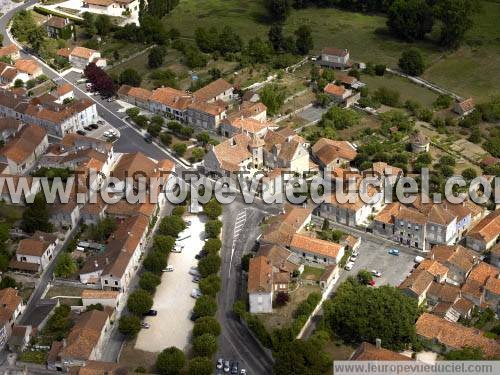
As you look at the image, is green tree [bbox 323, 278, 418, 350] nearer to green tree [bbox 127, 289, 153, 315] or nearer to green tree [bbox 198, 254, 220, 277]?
green tree [bbox 198, 254, 220, 277]

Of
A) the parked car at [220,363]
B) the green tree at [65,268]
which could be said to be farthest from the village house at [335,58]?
the parked car at [220,363]

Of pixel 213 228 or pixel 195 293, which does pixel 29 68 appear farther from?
pixel 195 293

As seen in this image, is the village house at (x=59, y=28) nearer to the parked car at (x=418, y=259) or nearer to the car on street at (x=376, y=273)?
the car on street at (x=376, y=273)

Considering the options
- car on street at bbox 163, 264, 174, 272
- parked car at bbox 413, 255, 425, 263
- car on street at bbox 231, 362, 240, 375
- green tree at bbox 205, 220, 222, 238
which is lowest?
car on street at bbox 163, 264, 174, 272

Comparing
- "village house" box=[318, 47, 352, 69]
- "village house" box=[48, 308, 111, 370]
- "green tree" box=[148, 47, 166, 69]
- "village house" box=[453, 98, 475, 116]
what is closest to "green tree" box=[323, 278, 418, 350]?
"village house" box=[48, 308, 111, 370]

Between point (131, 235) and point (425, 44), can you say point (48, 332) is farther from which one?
point (425, 44)

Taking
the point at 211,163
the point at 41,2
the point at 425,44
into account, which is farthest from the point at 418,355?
the point at 41,2
